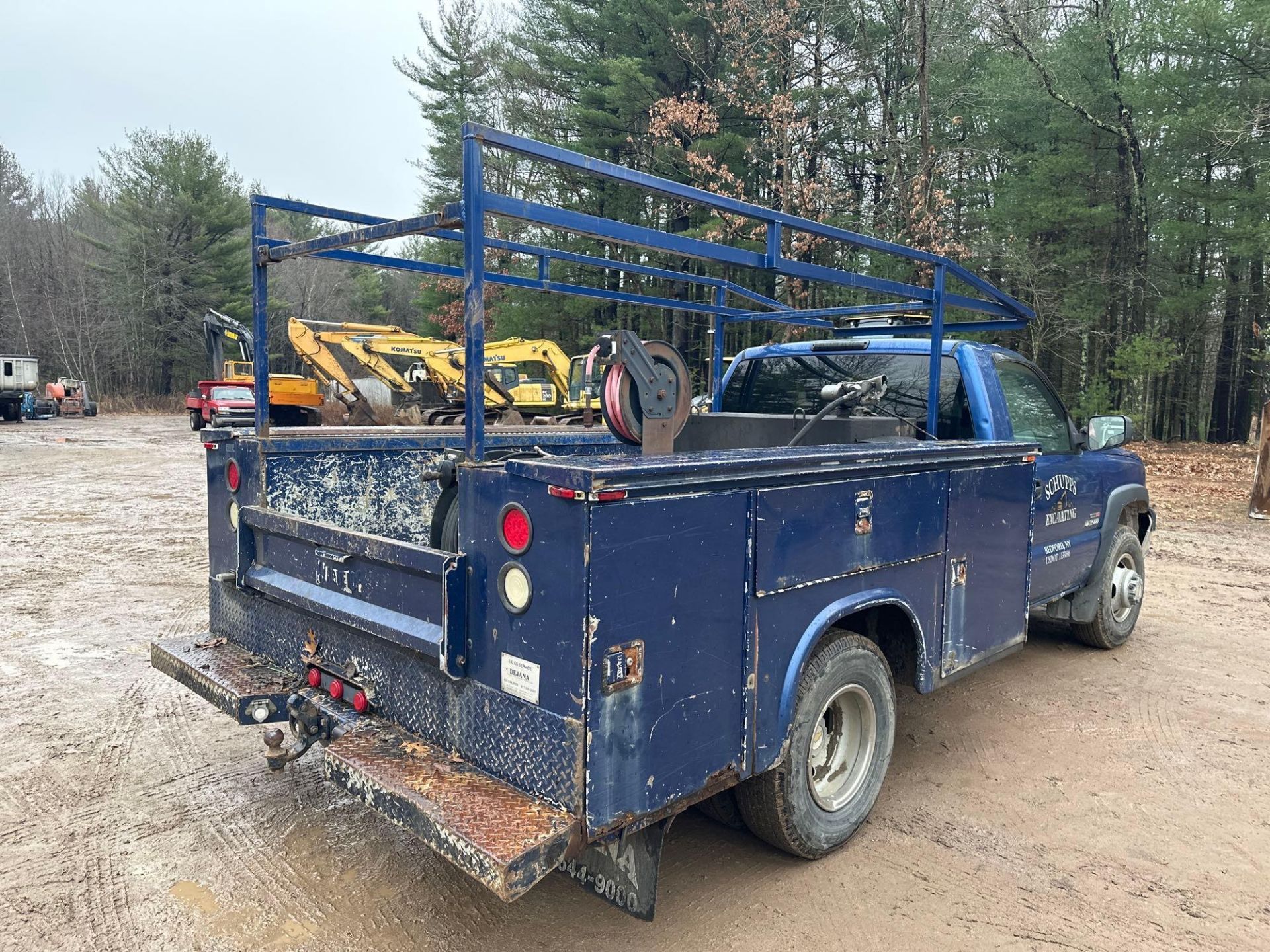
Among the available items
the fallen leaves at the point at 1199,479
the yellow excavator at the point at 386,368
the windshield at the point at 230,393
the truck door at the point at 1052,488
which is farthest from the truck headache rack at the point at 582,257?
the windshield at the point at 230,393

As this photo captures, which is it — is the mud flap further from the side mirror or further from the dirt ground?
the side mirror

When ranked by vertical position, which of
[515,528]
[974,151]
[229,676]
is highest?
[974,151]

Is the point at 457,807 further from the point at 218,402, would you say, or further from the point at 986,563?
the point at 218,402

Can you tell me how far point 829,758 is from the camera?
3391mm

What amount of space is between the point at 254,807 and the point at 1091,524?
190 inches

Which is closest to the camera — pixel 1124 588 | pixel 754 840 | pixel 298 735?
pixel 298 735

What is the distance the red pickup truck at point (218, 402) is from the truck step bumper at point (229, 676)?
832 inches

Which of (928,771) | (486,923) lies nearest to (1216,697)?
(928,771)

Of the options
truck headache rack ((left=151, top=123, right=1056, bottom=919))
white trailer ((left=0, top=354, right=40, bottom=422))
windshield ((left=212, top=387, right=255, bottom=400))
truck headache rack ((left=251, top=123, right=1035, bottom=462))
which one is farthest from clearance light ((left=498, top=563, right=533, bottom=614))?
white trailer ((left=0, top=354, right=40, bottom=422))

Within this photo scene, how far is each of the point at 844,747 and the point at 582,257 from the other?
2.73m

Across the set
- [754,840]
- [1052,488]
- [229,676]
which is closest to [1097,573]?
[1052,488]

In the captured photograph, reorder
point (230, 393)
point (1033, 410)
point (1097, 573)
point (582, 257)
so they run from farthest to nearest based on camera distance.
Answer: point (230, 393) < point (1097, 573) < point (1033, 410) < point (582, 257)

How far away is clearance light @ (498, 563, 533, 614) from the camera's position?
2365mm

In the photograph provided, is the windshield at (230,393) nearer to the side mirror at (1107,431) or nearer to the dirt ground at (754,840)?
the dirt ground at (754,840)
